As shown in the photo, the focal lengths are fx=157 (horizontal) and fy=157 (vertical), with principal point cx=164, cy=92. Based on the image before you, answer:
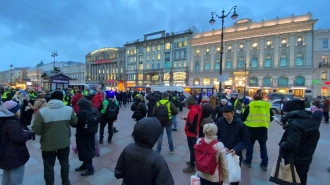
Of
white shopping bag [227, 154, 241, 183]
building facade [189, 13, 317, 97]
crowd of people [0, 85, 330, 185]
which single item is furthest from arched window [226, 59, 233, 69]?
white shopping bag [227, 154, 241, 183]

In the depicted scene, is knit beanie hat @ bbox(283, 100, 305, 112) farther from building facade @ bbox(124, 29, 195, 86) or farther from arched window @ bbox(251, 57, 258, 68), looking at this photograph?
building facade @ bbox(124, 29, 195, 86)

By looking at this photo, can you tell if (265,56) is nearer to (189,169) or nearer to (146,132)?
(189,169)

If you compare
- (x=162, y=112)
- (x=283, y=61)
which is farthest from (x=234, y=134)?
(x=283, y=61)

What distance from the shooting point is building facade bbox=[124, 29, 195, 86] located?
48.6 meters

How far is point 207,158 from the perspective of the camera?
7.18 ft

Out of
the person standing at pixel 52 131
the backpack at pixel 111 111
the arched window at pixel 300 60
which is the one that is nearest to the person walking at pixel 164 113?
the backpack at pixel 111 111

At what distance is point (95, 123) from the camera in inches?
139

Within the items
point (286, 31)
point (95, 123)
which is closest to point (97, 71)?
point (286, 31)

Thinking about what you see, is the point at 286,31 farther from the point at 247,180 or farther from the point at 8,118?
the point at 8,118

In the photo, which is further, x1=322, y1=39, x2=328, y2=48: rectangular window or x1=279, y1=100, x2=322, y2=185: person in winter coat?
x1=322, y1=39, x2=328, y2=48: rectangular window

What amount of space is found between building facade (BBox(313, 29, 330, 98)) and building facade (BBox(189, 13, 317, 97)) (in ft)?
3.55

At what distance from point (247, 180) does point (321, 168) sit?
241 centimetres

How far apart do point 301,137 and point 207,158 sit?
1.47 metres

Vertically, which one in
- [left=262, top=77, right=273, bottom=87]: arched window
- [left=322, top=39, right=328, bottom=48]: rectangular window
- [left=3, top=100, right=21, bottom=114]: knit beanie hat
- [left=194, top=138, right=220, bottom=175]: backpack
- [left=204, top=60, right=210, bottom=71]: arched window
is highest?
[left=322, top=39, right=328, bottom=48]: rectangular window
